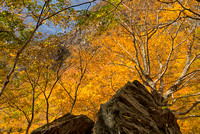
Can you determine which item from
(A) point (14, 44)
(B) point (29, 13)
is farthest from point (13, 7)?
(A) point (14, 44)

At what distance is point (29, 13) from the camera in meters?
5.99

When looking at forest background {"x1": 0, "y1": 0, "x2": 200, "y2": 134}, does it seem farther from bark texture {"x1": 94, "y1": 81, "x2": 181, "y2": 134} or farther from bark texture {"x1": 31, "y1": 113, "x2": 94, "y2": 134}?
bark texture {"x1": 31, "y1": 113, "x2": 94, "y2": 134}

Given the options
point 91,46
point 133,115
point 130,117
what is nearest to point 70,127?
point 133,115

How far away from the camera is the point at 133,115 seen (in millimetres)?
4098

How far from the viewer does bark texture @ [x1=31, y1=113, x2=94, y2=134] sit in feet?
19.4

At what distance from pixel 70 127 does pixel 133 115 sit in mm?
3678

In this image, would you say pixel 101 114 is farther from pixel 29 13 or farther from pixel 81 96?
pixel 81 96

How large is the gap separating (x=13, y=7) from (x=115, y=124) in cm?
686

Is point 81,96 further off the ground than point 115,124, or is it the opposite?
point 81,96

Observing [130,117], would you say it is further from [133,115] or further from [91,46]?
[91,46]

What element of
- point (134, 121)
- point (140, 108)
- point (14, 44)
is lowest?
point (134, 121)

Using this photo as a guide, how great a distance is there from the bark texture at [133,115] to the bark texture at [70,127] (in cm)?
264

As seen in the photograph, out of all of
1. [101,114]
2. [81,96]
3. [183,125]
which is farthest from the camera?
[81,96]

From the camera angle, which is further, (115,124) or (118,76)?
(118,76)
